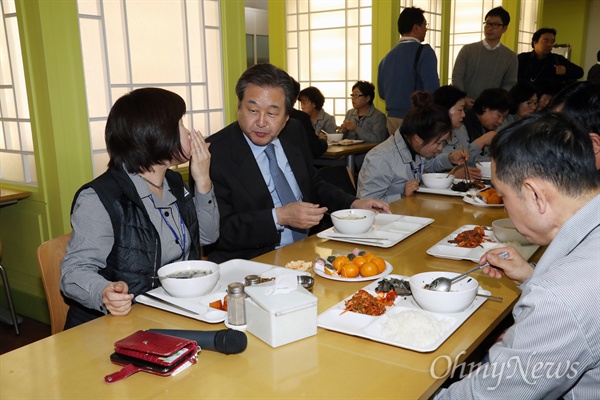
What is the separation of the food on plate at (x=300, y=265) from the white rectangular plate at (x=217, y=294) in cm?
6

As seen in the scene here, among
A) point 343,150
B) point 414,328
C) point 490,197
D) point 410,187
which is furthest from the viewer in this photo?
point 343,150

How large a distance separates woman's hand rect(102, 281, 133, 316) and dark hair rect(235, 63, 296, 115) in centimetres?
112

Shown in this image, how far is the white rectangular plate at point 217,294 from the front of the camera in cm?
139

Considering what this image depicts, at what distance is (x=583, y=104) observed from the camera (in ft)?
6.67

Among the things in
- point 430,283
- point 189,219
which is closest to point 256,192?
point 189,219

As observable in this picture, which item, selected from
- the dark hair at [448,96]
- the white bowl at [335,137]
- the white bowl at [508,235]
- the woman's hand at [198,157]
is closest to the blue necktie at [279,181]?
the woman's hand at [198,157]

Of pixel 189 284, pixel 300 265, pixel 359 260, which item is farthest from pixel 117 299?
pixel 359 260

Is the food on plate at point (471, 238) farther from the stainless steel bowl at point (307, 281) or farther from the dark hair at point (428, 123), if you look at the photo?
the dark hair at point (428, 123)

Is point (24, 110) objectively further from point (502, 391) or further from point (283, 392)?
point (502, 391)

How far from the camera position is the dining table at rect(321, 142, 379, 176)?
5152mm

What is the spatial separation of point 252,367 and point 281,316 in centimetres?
13

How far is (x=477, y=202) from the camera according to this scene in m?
2.66

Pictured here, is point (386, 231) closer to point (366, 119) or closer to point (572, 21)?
point (366, 119)

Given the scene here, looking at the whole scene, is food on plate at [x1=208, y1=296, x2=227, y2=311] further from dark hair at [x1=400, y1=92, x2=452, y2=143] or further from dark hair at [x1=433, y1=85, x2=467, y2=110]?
dark hair at [x1=433, y1=85, x2=467, y2=110]
